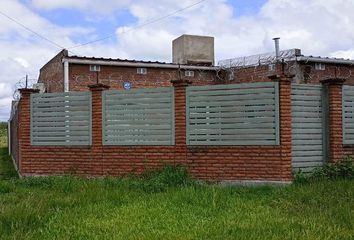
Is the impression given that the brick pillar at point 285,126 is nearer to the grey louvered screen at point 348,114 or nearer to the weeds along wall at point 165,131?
the weeds along wall at point 165,131

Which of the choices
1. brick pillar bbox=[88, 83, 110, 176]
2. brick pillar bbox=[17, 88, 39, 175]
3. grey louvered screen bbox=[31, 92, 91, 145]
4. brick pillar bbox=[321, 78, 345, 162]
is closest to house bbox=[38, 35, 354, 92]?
brick pillar bbox=[17, 88, 39, 175]

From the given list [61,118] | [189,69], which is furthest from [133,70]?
[61,118]

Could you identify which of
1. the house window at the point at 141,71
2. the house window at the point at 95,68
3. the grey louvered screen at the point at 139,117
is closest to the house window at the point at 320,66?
the house window at the point at 141,71

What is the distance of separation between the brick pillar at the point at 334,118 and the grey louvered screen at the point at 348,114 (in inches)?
4.9

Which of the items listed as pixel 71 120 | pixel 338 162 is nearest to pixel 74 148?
pixel 71 120

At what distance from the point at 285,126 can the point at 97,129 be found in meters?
4.29

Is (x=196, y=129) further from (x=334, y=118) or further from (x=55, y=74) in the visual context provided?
(x=55, y=74)

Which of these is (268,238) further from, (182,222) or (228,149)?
(228,149)

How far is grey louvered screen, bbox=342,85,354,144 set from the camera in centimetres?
938

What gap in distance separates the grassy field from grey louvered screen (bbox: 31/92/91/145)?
136 centimetres

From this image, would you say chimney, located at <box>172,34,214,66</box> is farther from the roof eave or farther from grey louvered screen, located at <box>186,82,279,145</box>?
grey louvered screen, located at <box>186,82,279,145</box>

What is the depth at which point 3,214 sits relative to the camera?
6.17 metres

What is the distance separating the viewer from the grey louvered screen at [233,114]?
8.82 meters

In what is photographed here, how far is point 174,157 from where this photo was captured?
368 inches
